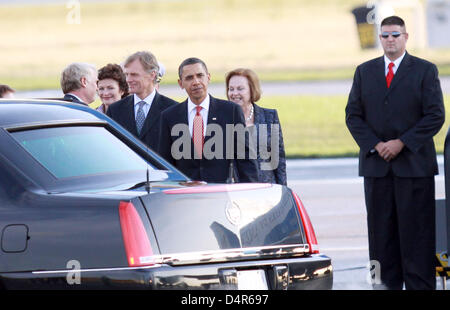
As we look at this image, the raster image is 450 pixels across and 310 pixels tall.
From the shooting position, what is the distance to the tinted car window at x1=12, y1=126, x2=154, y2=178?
18.1ft

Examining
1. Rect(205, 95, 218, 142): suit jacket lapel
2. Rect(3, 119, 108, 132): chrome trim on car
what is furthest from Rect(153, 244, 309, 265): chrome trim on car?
Rect(205, 95, 218, 142): suit jacket lapel

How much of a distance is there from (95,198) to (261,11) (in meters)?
75.3

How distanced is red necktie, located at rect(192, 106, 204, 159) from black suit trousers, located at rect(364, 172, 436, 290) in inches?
54.4

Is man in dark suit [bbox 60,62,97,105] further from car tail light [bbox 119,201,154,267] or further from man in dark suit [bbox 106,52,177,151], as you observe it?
car tail light [bbox 119,201,154,267]

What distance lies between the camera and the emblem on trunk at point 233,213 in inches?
209

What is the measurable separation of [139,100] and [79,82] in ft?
1.65

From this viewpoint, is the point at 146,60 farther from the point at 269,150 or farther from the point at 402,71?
the point at 402,71

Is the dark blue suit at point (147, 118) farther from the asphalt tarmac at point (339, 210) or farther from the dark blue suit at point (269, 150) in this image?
the asphalt tarmac at point (339, 210)

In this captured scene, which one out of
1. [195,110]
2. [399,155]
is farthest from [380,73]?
[195,110]

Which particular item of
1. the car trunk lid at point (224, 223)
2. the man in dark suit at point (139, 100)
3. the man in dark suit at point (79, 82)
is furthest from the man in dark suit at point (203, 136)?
the car trunk lid at point (224, 223)

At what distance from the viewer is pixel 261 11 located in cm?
7950

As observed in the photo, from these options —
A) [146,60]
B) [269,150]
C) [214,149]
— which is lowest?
[269,150]

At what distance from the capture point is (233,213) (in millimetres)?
5332
